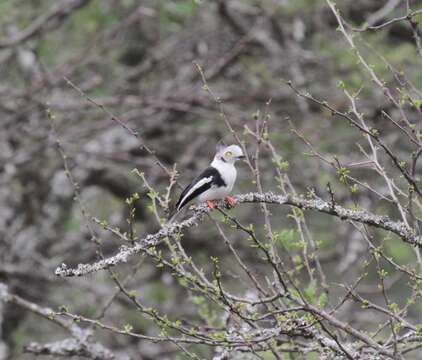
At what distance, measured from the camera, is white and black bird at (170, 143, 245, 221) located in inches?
185

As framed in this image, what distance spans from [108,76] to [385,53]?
362 cm

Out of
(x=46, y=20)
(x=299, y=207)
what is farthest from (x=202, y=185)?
(x=46, y=20)

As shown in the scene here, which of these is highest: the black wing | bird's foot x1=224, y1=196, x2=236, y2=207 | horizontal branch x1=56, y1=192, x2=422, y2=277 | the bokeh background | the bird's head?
the bokeh background

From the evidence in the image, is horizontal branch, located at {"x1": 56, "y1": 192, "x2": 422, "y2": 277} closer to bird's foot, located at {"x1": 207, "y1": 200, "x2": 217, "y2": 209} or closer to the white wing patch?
bird's foot, located at {"x1": 207, "y1": 200, "x2": 217, "y2": 209}

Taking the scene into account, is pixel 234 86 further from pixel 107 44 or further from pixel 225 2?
pixel 107 44

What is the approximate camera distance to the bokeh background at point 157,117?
8.15 metres

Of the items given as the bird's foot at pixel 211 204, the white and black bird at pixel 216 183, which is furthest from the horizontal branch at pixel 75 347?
the bird's foot at pixel 211 204

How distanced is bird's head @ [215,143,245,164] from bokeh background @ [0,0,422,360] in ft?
8.15

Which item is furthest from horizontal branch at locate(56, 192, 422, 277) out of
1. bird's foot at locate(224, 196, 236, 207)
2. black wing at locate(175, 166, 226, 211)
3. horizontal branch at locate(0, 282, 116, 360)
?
horizontal branch at locate(0, 282, 116, 360)

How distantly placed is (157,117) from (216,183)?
13.3ft

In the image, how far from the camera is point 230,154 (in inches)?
200

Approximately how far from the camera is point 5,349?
7809mm

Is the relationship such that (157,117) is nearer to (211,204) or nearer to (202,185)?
(202,185)

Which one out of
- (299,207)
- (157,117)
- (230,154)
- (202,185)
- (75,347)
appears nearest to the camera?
(299,207)
